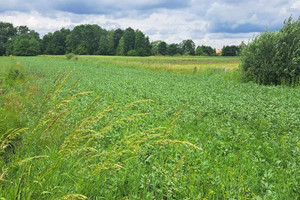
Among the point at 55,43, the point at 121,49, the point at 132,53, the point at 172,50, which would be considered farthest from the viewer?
the point at 55,43

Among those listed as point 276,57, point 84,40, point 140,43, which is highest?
point 84,40

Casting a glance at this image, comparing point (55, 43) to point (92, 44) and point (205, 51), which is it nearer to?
point (92, 44)

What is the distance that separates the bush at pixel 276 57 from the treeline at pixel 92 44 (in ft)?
276

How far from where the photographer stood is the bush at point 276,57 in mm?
16717

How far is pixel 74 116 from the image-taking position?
24.1 ft

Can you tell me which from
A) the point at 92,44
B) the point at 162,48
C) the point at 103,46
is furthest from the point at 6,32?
the point at 162,48

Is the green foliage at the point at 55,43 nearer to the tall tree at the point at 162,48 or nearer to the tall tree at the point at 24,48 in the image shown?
the tall tree at the point at 24,48

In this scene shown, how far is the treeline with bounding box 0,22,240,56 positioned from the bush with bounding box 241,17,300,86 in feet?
276

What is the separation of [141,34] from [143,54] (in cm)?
1139

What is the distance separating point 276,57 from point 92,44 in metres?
105

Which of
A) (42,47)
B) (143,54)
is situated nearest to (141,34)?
(143,54)

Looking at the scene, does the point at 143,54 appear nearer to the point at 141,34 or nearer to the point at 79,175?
the point at 141,34

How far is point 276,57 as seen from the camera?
17.0m

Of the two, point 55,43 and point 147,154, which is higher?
point 55,43
